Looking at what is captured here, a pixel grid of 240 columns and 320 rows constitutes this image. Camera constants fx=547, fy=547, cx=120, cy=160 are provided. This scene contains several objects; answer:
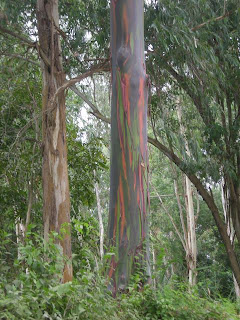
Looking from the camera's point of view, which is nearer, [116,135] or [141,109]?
[116,135]

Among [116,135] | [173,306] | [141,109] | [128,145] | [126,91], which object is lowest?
[173,306]

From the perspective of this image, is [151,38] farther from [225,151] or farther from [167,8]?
[225,151]

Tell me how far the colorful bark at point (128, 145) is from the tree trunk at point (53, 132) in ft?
4.91

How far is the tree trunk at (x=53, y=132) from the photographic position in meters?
7.77

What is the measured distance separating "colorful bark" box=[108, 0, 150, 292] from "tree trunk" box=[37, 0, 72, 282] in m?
1.50

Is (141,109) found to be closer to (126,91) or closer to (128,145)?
(126,91)

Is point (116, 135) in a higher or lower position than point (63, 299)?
higher

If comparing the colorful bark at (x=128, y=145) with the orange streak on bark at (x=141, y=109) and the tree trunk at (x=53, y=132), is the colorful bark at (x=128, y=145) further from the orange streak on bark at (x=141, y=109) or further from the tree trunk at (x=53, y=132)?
the tree trunk at (x=53, y=132)

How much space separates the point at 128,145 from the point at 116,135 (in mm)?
236

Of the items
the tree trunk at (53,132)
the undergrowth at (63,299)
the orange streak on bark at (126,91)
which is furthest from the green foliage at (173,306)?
the tree trunk at (53,132)

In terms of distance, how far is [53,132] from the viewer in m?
8.12

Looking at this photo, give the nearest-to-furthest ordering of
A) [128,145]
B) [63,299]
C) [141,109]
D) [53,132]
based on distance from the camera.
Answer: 1. [63,299]
2. [128,145]
3. [141,109]
4. [53,132]

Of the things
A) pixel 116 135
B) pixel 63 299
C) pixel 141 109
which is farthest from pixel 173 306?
pixel 141 109

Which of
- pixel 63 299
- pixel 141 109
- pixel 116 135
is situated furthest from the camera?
pixel 141 109
